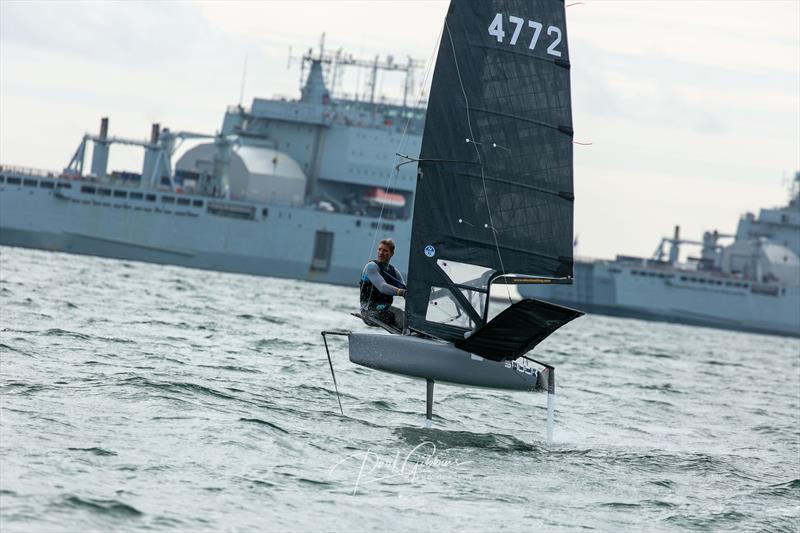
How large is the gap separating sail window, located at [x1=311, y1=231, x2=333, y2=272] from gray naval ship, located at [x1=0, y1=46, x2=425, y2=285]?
6 centimetres

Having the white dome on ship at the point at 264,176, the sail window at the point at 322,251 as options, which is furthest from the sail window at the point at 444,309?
the white dome on ship at the point at 264,176

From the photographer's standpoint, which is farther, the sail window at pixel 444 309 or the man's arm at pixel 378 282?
the sail window at pixel 444 309

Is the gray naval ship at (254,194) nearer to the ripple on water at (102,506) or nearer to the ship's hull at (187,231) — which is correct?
the ship's hull at (187,231)

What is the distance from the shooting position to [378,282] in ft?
45.1

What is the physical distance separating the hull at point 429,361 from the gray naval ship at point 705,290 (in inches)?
2646

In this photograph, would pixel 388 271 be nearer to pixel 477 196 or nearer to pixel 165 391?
pixel 477 196

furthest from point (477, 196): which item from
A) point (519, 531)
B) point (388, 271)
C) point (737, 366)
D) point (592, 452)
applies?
point (737, 366)

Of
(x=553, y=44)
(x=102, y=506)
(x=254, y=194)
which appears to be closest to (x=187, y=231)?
(x=254, y=194)

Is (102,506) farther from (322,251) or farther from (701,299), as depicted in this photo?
(701,299)

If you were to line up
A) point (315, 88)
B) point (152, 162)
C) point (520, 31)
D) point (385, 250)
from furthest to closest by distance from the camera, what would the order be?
point (315, 88)
point (152, 162)
point (520, 31)
point (385, 250)

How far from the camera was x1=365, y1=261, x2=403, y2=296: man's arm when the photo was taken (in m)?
13.7

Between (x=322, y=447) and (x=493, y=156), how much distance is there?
3.91m

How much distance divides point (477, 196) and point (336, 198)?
6428 centimetres

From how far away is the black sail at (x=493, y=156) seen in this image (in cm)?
1385
